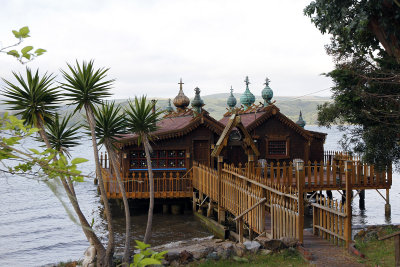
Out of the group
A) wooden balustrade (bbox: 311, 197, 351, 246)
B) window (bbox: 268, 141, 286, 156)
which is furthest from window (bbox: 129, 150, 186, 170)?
wooden balustrade (bbox: 311, 197, 351, 246)

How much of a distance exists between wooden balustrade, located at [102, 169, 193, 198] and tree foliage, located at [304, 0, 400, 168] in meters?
11.3

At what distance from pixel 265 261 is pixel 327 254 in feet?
5.58

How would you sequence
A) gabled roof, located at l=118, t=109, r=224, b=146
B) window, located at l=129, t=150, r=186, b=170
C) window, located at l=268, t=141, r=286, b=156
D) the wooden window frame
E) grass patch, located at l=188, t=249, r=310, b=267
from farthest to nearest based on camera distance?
window, located at l=268, t=141, r=286, b=156 → the wooden window frame → window, located at l=129, t=150, r=186, b=170 → gabled roof, located at l=118, t=109, r=224, b=146 → grass patch, located at l=188, t=249, r=310, b=267

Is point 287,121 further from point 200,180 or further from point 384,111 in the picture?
point 384,111

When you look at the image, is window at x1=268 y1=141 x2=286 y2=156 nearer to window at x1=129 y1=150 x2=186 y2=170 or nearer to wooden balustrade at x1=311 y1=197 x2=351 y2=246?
window at x1=129 y1=150 x2=186 y2=170

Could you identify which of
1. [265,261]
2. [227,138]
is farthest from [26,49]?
[227,138]

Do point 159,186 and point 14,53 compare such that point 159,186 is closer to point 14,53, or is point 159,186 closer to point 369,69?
point 369,69

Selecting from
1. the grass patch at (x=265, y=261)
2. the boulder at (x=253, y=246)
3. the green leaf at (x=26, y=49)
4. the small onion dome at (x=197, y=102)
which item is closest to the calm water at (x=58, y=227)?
the grass patch at (x=265, y=261)

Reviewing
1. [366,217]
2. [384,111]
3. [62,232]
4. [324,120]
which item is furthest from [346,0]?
[62,232]

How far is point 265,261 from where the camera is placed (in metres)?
11.5

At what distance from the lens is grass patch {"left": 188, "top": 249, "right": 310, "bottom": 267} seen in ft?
36.9

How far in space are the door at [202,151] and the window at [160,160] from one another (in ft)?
2.71

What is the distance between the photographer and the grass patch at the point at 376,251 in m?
11.0

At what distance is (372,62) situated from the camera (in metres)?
16.3
